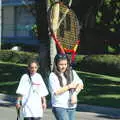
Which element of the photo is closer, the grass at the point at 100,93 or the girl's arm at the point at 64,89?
the girl's arm at the point at 64,89

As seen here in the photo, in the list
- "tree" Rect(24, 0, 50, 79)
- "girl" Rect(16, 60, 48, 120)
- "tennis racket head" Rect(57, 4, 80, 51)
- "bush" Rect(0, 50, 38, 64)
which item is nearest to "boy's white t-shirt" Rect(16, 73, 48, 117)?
"girl" Rect(16, 60, 48, 120)

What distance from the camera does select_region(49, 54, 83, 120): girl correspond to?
7484 mm

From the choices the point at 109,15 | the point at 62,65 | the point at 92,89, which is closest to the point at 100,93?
the point at 92,89

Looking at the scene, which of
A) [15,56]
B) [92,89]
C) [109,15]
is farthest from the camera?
[109,15]

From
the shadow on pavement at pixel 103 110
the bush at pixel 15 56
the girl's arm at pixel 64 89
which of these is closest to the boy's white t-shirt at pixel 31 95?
the girl's arm at pixel 64 89

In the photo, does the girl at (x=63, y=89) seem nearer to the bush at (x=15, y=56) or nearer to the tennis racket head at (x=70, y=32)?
the tennis racket head at (x=70, y=32)

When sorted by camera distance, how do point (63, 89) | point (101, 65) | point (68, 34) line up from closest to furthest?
point (63, 89), point (68, 34), point (101, 65)

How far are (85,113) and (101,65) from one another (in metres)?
14.3

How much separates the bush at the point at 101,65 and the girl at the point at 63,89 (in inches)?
814

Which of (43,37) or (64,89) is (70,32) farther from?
(43,37)

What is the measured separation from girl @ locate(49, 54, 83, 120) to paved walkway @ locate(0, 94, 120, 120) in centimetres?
576

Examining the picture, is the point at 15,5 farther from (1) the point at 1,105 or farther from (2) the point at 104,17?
(1) the point at 1,105

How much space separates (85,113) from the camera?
14750 mm

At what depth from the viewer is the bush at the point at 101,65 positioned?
28.4 metres
